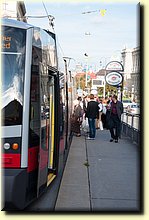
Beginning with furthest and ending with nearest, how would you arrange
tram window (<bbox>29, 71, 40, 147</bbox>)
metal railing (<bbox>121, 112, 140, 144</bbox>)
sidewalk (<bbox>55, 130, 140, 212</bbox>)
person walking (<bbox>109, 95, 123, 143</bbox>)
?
person walking (<bbox>109, 95, 123, 143</bbox>), metal railing (<bbox>121, 112, 140, 144</bbox>), sidewalk (<bbox>55, 130, 140, 212</bbox>), tram window (<bbox>29, 71, 40, 147</bbox>)

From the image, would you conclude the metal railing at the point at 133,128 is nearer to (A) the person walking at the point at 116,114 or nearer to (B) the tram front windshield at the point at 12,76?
(A) the person walking at the point at 116,114

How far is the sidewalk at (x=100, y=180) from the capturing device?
7.12m

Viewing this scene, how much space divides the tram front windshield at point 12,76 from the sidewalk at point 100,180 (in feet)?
5.90

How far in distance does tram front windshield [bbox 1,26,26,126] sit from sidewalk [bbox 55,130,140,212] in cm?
180

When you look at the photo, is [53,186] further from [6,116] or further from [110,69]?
A: [110,69]

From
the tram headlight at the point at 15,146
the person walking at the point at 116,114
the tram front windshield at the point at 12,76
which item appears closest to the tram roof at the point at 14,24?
the tram front windshield at the point at 12,76

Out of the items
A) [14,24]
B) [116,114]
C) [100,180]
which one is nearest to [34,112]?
[14,24]

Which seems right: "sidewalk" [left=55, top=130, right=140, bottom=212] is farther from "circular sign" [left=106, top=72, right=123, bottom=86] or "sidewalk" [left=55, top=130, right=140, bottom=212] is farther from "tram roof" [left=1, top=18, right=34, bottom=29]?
"circular sign" [left=106, top=72, right=123, bottom=86]

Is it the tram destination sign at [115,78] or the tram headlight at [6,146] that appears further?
the tram destination sign at [115,78]

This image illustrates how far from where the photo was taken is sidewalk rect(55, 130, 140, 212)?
7.12 m

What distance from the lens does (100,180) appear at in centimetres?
907

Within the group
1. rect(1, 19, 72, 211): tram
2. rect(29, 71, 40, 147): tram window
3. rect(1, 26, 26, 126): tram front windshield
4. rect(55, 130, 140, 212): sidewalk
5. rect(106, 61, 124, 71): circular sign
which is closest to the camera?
rect(1, 19, 72, 211): tram

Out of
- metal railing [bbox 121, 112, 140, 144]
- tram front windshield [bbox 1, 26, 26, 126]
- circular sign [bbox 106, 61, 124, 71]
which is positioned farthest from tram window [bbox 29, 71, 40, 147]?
circular sign [bbox 106, 61, 124, 71]

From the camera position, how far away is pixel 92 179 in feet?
30.0
